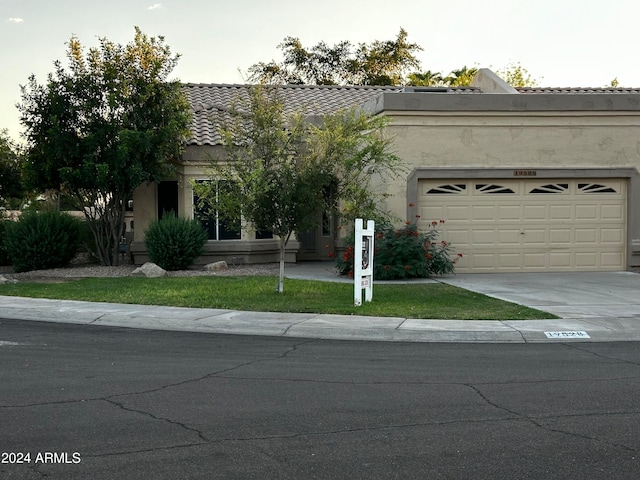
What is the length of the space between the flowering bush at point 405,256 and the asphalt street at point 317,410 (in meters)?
7.57

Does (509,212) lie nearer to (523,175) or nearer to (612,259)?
(523,175)

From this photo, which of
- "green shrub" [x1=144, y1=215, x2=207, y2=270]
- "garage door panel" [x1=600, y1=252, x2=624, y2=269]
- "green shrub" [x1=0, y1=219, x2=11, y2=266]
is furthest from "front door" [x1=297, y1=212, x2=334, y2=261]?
"green shrub" [x1=0, y1=219, x2=11, y2=266]

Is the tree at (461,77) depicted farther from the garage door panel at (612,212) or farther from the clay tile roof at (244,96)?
the garage door panel at (612,212)

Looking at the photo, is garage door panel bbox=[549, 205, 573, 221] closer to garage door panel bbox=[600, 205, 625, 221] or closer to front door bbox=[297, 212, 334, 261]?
garage door panel bbox=[600, 205, 625, 221]

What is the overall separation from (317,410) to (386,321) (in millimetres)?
5094

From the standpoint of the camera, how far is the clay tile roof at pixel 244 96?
23.8 m

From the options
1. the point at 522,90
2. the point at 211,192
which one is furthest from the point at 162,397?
the point at 522,90

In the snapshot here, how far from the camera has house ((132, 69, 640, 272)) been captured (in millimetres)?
19344

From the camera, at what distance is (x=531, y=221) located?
781 inches

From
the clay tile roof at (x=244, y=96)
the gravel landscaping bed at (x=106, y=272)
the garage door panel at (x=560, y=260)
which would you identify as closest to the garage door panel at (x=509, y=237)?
the garage door panel at (x=560, y=260)

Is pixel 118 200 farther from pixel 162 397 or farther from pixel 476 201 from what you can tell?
pixel 162 397

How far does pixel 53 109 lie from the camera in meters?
20.1

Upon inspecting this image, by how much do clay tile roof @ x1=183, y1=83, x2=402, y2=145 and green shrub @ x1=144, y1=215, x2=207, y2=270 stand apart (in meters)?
3.19

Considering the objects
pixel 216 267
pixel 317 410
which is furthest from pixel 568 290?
pixel 317 410
